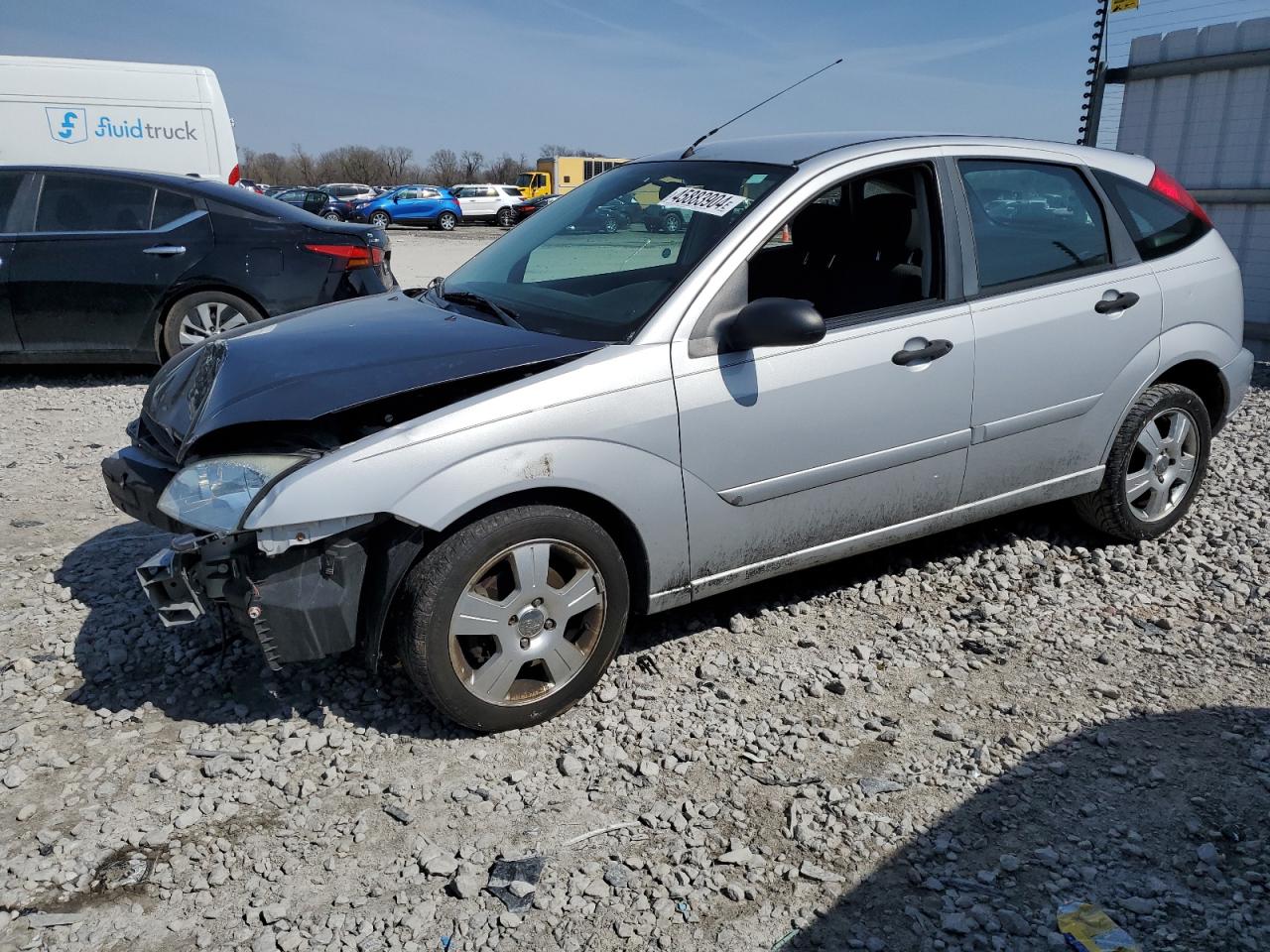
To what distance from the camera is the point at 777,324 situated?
10.5 ft

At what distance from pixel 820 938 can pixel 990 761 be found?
0.95 m

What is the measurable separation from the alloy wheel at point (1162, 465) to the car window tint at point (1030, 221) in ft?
2.72

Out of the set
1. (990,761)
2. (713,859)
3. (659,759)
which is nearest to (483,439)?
(659,759)

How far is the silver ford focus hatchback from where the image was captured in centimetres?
295

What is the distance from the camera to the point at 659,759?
3.12 metres

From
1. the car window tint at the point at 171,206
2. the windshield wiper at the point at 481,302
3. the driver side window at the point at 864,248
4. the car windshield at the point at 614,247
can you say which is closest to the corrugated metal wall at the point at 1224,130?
the driver side window at the point at 864,248

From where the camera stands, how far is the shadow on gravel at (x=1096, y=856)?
240 centimetres

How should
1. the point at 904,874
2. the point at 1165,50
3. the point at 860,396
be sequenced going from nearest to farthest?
the point at 904,874
the point at 860,396
the point at 1165,50

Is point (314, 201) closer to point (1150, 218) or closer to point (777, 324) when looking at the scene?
point (1150, 218)

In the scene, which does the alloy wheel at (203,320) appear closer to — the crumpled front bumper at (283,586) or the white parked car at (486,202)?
the crumpled front bumper at (283,586)

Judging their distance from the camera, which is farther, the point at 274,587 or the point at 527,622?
the point at 527,622

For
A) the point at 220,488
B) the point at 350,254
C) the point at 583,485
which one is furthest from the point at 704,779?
the point at 350,254

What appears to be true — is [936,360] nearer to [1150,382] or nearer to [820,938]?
[1150,382]

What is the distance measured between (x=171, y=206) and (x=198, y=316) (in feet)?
2.83
